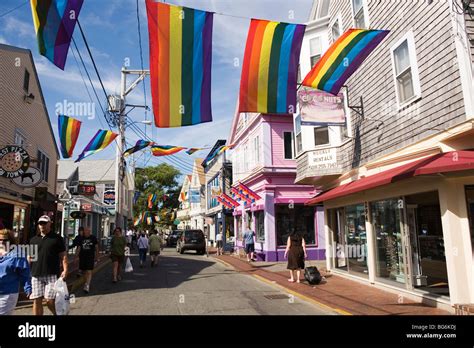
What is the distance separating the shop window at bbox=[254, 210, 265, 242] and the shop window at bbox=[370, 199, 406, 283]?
9689 mm

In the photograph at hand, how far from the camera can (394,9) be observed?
31.6 ft

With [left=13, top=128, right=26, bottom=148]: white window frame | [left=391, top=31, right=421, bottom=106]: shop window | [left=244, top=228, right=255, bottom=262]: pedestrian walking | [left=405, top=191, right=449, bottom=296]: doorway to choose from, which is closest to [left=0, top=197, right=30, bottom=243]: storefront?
[left=13, top=128, right=26, bottom=148]: white window frame

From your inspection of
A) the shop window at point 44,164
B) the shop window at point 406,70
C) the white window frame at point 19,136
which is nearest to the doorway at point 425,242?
the shop window at point 406,70

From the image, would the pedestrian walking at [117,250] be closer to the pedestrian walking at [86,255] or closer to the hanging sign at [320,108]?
the pedestrian walking at [86,255]

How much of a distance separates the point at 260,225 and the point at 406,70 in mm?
Answer: 13324

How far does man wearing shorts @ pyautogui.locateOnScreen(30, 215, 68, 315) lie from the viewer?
623 centimetres

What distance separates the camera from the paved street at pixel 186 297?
7.87m

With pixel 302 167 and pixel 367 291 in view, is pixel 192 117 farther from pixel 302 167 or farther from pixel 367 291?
pixel 302 167

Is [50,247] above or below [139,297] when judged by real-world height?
above

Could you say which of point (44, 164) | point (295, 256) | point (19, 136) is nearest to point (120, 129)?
point (44, 164)

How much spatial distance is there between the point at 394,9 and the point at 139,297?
9912 mm

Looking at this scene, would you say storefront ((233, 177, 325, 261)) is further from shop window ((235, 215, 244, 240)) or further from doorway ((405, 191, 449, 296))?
doorway ((405, 191, 449, 296))

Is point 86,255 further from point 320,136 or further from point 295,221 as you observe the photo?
point 295,221
